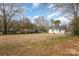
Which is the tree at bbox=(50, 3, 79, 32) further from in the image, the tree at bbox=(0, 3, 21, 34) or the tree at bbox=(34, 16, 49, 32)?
the tree at bbox=(0, 3, 21, 34)

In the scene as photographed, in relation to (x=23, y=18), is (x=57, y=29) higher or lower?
lower

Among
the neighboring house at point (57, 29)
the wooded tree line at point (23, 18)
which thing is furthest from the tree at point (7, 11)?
the neighboring house at point (57, 29)

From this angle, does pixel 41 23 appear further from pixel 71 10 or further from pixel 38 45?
pixel 71 10

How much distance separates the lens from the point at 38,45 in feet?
5.44

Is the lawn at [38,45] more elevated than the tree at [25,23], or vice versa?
the tree at [25,23]

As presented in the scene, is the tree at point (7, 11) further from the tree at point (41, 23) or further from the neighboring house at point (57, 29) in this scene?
the neighboring house at point (57, 29)

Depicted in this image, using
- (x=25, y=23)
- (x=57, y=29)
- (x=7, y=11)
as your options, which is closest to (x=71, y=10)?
(x=57, y=29)

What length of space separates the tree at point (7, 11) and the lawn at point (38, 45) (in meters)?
0.14

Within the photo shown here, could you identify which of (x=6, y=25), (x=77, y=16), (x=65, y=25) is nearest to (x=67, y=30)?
(x=65, y=25)

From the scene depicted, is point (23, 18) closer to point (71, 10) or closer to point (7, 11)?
point (7, 11)

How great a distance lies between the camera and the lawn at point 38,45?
5.37 ft

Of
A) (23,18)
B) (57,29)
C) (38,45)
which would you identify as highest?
(23,18)

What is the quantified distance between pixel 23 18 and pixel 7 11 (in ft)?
0.61

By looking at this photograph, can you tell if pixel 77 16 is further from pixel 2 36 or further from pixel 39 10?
pixel 2 36
